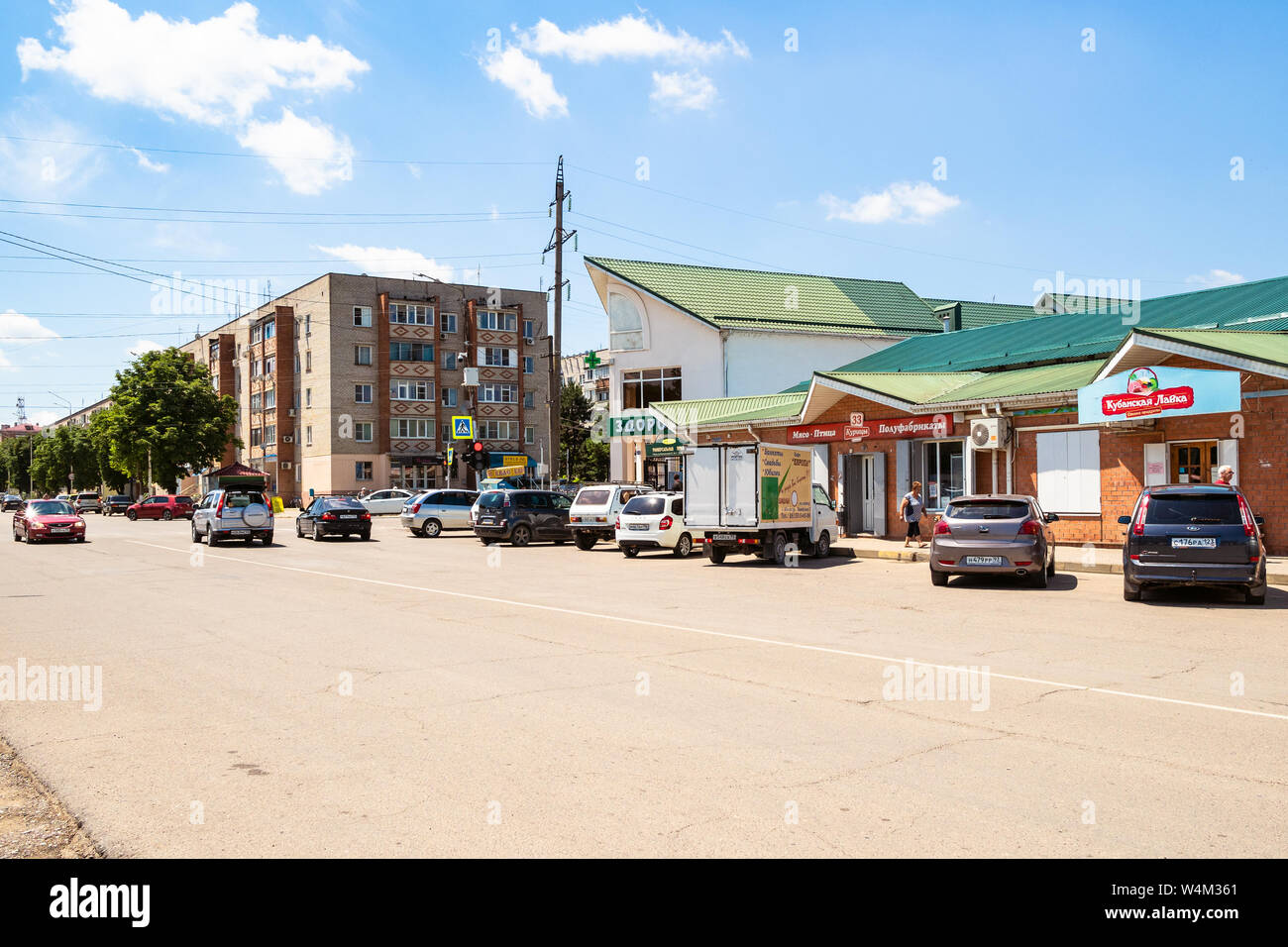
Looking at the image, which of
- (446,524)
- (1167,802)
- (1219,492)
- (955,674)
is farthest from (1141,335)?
(446,524)

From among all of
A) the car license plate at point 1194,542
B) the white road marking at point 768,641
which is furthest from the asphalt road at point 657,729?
the car license plate at point 1194,542

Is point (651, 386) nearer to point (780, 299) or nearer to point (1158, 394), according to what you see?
point (780, 299)

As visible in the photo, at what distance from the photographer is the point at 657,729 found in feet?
21.6

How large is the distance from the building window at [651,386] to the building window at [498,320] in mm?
35988

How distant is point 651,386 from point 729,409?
6.94m

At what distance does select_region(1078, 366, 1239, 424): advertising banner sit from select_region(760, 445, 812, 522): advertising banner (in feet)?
20.9

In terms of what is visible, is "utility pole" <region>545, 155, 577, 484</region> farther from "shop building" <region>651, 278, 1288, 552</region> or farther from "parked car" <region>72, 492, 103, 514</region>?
"parked car" <region>72, 492, 103, 514</region>

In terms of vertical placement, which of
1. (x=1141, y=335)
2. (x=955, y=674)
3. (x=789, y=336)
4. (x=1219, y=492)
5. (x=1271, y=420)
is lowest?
(x=955, y=674)

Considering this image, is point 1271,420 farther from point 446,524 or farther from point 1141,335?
point 446,524

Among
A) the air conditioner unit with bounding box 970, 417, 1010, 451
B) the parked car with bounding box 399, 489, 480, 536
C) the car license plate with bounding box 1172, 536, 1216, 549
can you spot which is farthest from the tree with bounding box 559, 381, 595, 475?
the car license plate with bounding box 1172, 536, 1216, 549

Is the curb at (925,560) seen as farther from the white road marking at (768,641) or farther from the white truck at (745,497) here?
the white road marking at (768,641)

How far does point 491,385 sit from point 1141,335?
196 ft

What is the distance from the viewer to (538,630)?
11.4 m
